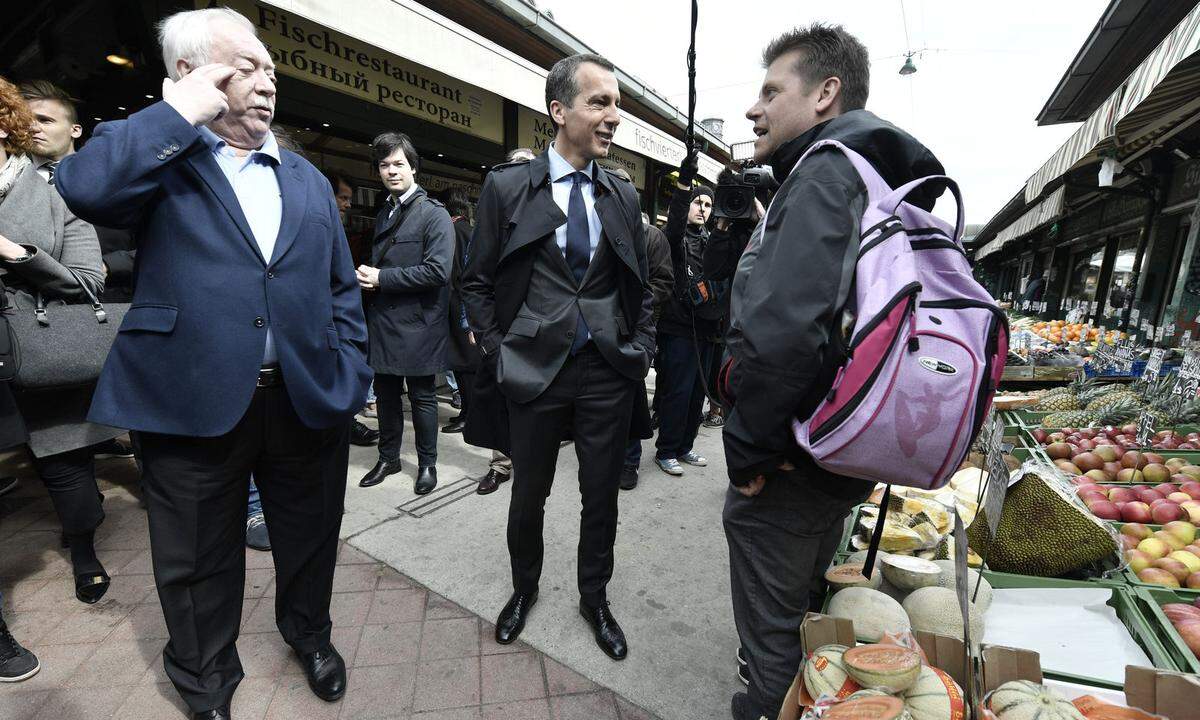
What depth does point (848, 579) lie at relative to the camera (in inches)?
68.0

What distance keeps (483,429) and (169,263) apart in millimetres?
1192

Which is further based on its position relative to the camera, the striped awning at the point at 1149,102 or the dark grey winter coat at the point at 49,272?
the striped awning at the point at 1149,102

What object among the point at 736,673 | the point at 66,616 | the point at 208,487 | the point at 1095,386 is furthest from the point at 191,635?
the point at 1095,386

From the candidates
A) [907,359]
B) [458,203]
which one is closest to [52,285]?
[458,203]

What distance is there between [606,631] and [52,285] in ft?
8.32

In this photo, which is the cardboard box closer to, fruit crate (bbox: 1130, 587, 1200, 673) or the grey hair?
fruit crate (bbox: 1130, 587, 1200, 673)

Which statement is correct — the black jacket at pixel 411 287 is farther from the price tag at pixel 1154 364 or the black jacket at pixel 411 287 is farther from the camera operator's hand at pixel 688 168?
the price tag at pixel 1154 364

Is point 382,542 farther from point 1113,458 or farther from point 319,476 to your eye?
point 1113,458

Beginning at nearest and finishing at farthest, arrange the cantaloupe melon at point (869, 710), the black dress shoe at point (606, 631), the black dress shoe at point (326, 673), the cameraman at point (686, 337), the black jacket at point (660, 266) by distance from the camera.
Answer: the cantaloupe melon at point (869, 710), the black dress shoe at point (326, 673), the black dress shoe at point (606, 631), the black jacket at point (660, 266), the cameraman at point (686, 337)

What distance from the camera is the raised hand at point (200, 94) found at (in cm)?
128

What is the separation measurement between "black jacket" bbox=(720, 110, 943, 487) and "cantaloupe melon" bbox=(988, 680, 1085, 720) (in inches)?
25.6

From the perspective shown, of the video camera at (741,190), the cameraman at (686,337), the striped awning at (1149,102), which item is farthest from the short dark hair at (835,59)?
the striped awning at (1149,102)

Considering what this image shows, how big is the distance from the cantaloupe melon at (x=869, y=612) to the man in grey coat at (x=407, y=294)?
2.66 meters

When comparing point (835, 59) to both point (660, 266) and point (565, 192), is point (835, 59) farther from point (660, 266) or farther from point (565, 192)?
point (660, 266)
